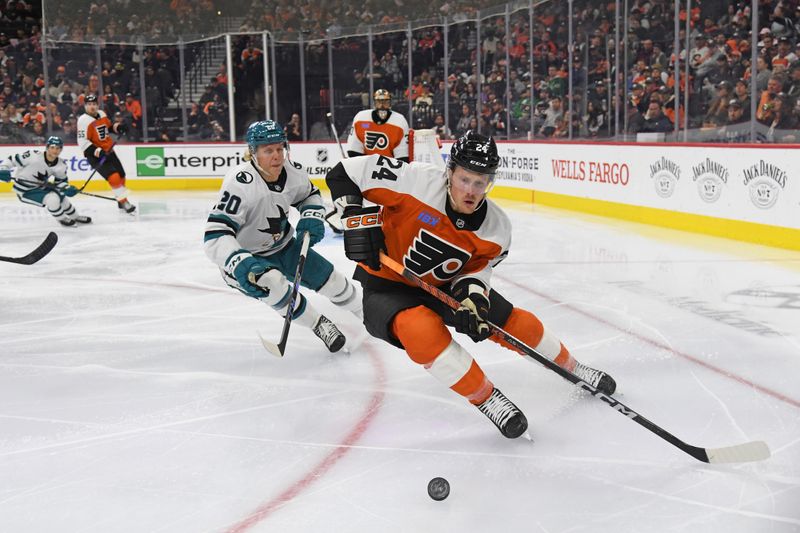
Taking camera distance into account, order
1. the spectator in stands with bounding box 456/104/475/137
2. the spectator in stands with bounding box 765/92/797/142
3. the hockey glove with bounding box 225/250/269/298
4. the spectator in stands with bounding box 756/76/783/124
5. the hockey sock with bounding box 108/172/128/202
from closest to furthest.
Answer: the hockey glove with bounding box 225/250/269/298 → the spectator in stands with bounding box 765/92/797/142 → the spectator in stands with bounding box 756/76/783/124 → the hockey sock with bounding box 108/172/128/202 → the spectator in stands with bounding box 456/104/475/137

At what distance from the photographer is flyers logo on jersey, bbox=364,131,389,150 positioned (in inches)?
268

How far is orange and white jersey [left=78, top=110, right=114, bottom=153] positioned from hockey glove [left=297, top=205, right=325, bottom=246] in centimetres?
672

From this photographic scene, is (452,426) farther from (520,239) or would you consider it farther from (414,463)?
(520,239)

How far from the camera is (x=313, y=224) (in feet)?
11.4

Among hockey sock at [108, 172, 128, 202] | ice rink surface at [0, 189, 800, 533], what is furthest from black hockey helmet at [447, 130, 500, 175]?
hockey sock at [108, 172, 128, 202]

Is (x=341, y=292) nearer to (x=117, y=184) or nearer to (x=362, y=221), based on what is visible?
(x=362, y=221)

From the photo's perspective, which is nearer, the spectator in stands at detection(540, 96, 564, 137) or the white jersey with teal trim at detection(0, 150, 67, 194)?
the white jersey with teal trim at detection(0, 150, 67, 194)

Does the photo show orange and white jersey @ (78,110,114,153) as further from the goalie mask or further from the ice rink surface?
the ice rink surface

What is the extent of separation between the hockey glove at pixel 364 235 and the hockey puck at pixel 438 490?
0.80 metres

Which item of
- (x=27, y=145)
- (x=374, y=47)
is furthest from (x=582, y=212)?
(x=27, y=145)

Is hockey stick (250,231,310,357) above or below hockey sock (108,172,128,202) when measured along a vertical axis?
below

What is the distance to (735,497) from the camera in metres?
2.01

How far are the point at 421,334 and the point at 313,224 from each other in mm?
1217

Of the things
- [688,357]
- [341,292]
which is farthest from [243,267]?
[688,357]
